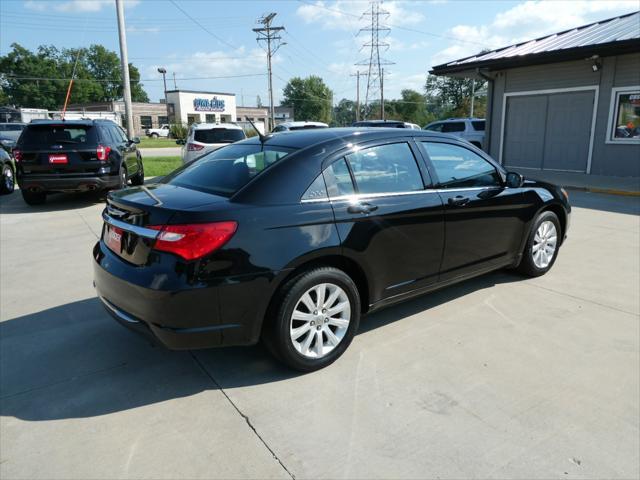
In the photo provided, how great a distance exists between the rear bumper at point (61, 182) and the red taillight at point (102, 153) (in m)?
0.35

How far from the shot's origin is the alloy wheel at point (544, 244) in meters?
4.99

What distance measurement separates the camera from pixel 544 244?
511 centimetres

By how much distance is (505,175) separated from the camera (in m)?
4.60

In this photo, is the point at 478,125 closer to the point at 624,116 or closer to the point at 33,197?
the point at 624,116

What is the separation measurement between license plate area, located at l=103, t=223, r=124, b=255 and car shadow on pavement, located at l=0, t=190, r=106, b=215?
284 inches

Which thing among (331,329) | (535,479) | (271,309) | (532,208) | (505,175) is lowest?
(535,479)

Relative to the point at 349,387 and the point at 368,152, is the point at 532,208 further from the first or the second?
the point at 349,387

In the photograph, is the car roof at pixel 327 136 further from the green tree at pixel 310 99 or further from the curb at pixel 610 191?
the green tree at pixel 310 99

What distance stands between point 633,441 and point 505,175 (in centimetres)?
267

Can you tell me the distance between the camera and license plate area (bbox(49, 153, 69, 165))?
905 cm

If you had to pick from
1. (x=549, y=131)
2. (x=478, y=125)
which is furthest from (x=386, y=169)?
(x=478, y=125)

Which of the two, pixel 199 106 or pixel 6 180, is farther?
pixel 199 106

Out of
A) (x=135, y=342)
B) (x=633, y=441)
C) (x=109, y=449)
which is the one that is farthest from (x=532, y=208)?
(x=109, y=449)

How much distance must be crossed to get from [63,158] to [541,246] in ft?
27.6
